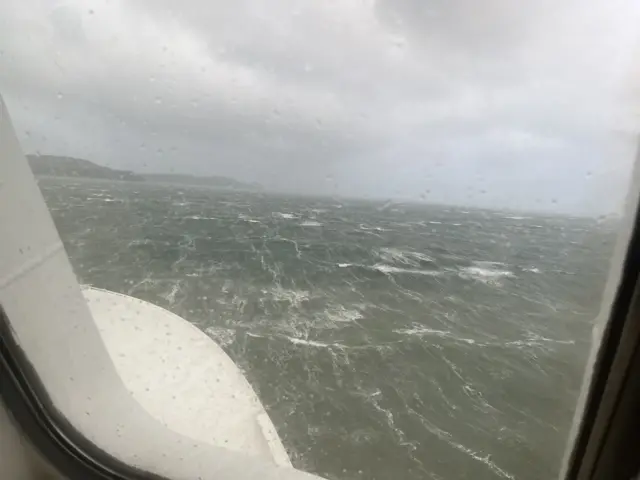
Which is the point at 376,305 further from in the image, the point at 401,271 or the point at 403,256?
the point at 403,256

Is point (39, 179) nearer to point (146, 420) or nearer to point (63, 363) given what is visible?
point (63, 363)

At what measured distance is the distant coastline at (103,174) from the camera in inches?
40.0

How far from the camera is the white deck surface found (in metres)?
1.25

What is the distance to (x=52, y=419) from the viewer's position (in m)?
0.94

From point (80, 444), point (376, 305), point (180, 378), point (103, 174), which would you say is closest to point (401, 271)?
point (376, 305)

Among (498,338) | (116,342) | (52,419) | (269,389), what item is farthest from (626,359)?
(498,338)

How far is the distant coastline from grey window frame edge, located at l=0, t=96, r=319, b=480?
4.9 inches

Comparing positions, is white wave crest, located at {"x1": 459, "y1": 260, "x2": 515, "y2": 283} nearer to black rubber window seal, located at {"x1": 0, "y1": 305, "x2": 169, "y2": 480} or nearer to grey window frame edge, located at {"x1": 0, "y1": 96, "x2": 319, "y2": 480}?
grey window frame edge, located at {"x1": 0, "y1": 96, "x2": 319, "y2": 480}

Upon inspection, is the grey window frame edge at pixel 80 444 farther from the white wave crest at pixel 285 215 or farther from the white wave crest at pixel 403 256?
the white wave crest at pixel 403 256

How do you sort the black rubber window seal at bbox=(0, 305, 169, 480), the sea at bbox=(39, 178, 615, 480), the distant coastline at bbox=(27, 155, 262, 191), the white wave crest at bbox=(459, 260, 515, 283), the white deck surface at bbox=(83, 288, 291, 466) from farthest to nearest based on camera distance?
the white wave crest at bbox=(459, 260, 515, 283)
the white deck surface at bbox=(83, 288, 291, 466)
the sea at bbox=(39, 178, 615, 480)
the distant coastline at bbox=(27, 155, 262, 191)
the black rubber window seal at bbox=(0, 305, 169, 480)

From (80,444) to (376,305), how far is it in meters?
2.92

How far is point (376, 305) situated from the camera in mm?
3703

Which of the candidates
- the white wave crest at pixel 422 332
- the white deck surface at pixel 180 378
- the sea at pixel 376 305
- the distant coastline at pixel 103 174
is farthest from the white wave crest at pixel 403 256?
the distant coastline at pixel 103 174

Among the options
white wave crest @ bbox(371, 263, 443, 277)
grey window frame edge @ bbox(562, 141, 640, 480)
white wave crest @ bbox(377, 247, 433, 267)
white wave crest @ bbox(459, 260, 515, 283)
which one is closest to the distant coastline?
grey window frame edge @ bbox(562, 141, 640, 480)
